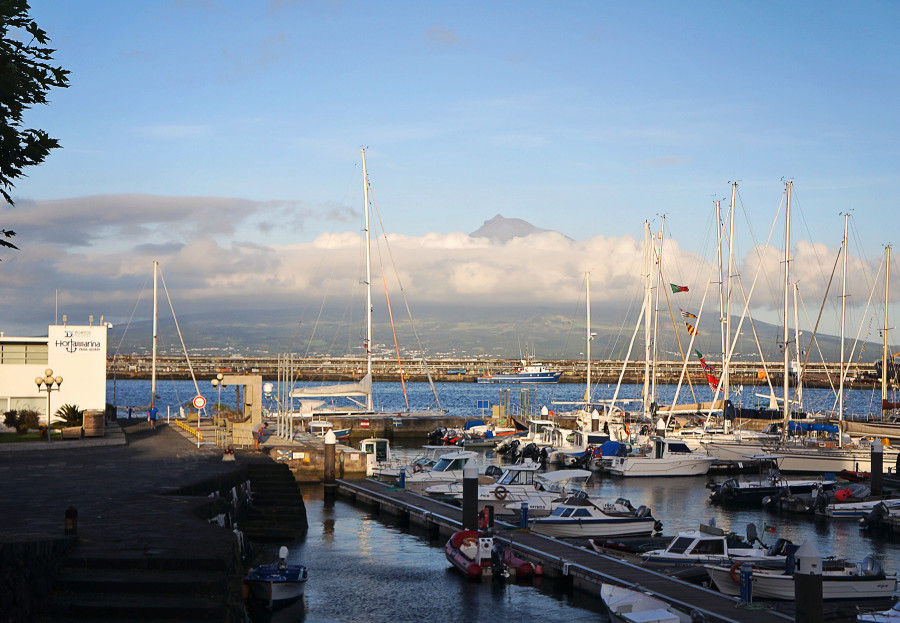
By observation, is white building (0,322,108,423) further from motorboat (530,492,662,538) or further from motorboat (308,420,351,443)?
motorboat (530,492,662,538)

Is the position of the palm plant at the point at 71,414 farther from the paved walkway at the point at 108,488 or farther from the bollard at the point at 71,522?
the bollard at the point at 71,522

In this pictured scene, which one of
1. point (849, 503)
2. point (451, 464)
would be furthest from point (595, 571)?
point (451, 464)

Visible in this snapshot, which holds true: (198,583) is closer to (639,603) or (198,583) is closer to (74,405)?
(639,603)

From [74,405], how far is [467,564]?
2839 cm

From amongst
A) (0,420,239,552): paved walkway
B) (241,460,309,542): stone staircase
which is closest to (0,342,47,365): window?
(0,420,239,552): paved walkway

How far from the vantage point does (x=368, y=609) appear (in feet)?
77.5

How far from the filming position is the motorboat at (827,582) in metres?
22.9

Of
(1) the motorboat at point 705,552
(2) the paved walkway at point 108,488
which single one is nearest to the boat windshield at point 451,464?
(2) the paved walkway at point 108,488

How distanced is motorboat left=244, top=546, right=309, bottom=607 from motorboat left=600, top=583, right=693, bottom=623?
24.2ft

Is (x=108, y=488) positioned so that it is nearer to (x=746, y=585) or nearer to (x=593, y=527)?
(x=593, y=527)

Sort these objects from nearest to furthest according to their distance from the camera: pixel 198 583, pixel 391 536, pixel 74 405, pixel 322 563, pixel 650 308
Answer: pixel 198 583, pixel 322 563, pixel 391 536, pixel 74 405, pixel 650 308

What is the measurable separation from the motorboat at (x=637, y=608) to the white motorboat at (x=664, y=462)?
30.6 metres

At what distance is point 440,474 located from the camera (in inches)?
1726

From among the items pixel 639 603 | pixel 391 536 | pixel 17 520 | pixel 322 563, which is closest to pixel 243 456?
pixel 391 536
